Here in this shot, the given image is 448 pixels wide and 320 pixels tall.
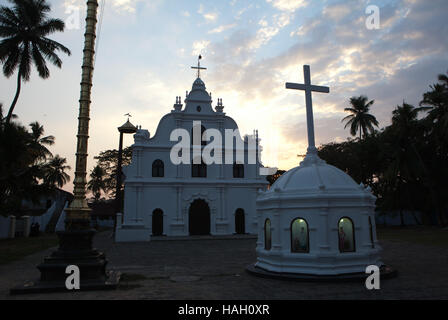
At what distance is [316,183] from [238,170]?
19870 millimetres

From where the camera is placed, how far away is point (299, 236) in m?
9.20

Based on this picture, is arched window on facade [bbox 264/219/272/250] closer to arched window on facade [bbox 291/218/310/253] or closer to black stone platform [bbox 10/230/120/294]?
arched window on facade [bbox 291/218/310/253]

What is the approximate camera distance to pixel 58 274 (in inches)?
316

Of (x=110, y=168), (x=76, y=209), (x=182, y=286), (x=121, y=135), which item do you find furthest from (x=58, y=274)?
(x=110, y=168)

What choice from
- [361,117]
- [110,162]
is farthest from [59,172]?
[361,117]

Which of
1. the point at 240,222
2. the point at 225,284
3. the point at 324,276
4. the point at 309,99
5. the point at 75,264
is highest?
the point at 309,99

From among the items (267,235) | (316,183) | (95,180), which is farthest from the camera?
(95,180)

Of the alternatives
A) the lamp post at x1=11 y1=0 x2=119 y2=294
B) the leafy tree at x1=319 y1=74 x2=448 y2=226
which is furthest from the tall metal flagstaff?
the leafy tree at x1=319 y1=74 x2=448 y2=226

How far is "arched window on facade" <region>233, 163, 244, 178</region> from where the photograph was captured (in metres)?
29.2

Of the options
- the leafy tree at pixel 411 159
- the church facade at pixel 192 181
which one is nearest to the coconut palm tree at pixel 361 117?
the leafy tree at pixel 411 159

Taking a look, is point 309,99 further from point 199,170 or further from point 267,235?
point 199,170

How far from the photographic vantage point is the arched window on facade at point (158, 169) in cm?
2728

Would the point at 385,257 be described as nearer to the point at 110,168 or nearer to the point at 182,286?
the point at 182,286
